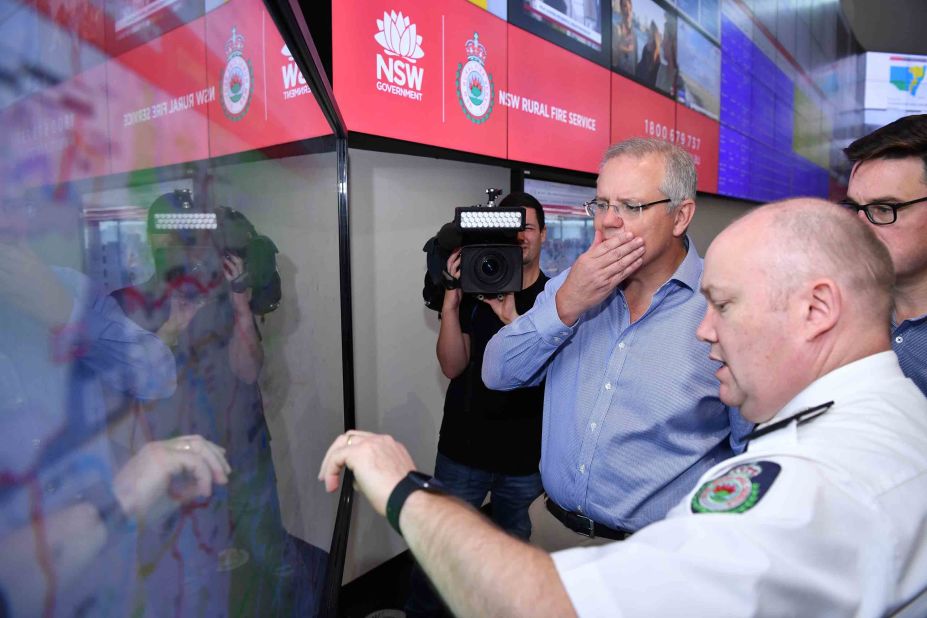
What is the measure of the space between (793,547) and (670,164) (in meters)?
0.93

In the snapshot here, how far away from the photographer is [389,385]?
216cm

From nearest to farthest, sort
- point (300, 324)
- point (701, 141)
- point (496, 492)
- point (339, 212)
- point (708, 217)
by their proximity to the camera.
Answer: point (300, 324) → point (339, 212) → point (496, 492) → point (701, 141) → point (708, 217)

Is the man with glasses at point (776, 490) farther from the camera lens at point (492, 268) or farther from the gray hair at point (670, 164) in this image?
the camera lens at point (492, 268)

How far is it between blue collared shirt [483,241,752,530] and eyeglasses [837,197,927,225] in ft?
1.31

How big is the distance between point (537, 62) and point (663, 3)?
148 cm

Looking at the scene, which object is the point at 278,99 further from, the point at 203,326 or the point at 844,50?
the point at 844,50

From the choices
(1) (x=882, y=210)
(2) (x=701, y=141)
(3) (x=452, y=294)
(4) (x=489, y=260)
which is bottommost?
(3) (x=452, y=294)

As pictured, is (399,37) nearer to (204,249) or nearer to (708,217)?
(204,249)

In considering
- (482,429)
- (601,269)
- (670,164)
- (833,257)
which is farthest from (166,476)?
(482,429)

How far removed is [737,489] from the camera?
57 cm

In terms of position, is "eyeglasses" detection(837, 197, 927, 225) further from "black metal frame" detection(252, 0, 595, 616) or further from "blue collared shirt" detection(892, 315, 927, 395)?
"black metal frame" detection(252, 0, 595, 616)

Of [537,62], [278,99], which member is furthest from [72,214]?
[537,62]

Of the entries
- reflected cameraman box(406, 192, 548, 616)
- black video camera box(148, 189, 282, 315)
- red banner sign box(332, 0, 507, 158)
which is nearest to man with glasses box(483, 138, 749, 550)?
reflected cameraman box(406, 192, 548, 616)

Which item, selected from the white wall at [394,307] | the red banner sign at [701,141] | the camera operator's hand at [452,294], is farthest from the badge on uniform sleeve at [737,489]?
the red banner sign at [701,141]
